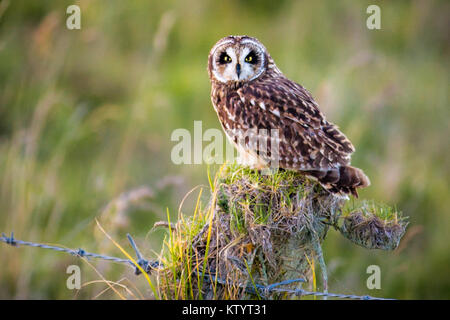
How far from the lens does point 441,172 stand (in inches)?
281

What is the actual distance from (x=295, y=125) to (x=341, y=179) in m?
0.62

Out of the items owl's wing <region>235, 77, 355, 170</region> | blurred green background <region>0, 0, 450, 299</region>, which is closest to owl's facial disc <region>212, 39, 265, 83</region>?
owl's wing <region>235, 77, 355, 170</region>

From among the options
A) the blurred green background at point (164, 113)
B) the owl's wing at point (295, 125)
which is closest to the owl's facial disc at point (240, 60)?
the owl's wing at point (295, 125)

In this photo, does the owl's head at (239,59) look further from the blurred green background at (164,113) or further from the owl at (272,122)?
the blurred green background at (164,113)

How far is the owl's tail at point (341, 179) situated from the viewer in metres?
3.62

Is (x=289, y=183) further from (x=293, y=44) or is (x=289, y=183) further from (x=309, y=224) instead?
(x=293, y=44)

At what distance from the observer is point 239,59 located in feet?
14.8

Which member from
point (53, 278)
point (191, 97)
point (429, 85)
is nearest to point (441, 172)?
point (429, 85)

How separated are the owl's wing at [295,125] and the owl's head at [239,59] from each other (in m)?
0.15

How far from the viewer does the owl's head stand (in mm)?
4520

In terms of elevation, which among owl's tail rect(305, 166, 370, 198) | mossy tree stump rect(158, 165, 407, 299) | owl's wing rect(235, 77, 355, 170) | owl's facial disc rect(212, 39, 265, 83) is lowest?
mossy tree stump rect(158, 165, 407, 299)

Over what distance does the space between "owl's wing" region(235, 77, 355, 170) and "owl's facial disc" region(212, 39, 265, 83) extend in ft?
0.46

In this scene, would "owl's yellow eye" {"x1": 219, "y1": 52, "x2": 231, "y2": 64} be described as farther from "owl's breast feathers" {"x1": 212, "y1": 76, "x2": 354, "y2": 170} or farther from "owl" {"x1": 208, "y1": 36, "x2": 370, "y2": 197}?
"owl's breast feathers" {"x1": 212, "y1": 76, "x2": 354, "y2": 170}
